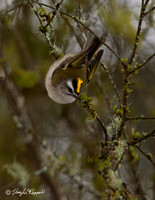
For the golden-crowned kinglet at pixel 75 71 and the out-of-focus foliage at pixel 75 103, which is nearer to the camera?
the golden-crowned kinglet at pixel 75 71

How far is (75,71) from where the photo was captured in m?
2.12

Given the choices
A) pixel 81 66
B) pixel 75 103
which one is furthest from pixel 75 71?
pixel 75 103

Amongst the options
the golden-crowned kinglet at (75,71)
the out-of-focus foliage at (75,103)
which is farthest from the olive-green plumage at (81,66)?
the out-of-focus foliage at (75,103)

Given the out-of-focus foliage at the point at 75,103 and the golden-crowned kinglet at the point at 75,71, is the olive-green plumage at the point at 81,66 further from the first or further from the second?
the out-of-focus foliage at the point at 75,103

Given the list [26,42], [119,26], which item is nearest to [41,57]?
[26,42]

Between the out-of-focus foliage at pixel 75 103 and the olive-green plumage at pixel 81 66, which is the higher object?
the out-of-focus foliage at pixel 75 103

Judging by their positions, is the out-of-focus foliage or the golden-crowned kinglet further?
the out-of-focus foliage

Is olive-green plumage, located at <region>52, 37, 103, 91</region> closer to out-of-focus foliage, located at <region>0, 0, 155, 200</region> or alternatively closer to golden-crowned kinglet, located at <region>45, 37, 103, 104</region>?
golden-crowned kinglet, located at <region>45, 37, 103, 104</region>

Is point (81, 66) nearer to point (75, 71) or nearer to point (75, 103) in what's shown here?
point (75, 71)

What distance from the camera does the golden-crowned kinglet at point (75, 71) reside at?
1961 mm

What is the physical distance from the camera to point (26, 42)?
383 cm

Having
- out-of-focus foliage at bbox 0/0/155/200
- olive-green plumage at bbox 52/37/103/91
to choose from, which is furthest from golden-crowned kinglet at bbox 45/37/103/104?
out-of-focus foliage at bbox 0/0/155/200

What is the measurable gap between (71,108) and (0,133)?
3.14 feet

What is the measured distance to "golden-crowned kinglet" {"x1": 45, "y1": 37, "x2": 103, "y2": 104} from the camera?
1.96 metres
